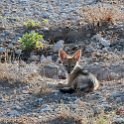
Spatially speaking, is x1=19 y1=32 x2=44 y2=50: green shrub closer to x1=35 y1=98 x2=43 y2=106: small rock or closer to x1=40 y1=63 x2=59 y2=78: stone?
x1=40 y1=63 x2=59 y2=78: stone

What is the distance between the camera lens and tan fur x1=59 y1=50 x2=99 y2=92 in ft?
31.7

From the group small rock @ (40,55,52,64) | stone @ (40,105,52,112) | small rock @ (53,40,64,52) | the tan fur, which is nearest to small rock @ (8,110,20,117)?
stone @ (40,105,52,112)

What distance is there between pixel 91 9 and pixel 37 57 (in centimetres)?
232

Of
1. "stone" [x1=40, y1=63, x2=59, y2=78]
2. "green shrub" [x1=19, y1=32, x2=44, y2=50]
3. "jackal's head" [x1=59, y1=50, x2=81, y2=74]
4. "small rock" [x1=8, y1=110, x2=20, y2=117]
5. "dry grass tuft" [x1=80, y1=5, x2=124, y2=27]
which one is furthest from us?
"dry grass tuft" [x1=80, y1=5, x2=124, y2=27]

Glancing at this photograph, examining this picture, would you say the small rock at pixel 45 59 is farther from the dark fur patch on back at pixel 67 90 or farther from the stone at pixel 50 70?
the dark fur patch on back at pixel 67 90

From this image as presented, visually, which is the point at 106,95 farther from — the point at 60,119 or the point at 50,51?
the point at 50,51

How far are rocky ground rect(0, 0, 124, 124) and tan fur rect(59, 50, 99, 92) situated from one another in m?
0.17

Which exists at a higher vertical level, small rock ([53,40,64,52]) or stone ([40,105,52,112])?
small rock ([53,40,64,52])

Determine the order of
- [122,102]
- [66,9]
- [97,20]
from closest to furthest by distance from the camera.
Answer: [122,102] < [97,20] < [66,9]

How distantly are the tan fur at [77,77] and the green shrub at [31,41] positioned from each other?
1.93 meters

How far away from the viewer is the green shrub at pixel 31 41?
42.3 feet

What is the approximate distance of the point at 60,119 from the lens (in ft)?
26.6

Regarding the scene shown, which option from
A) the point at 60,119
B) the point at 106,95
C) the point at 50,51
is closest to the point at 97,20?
the point at 50,51

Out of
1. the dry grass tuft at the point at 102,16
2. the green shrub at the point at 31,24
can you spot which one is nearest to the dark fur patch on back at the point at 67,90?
the dry grass tuft at the point at 102,16
